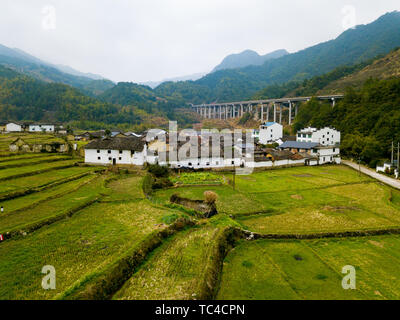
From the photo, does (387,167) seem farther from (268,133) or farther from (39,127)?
(39,127)

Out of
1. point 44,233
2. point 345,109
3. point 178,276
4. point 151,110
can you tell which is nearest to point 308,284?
point 178,276

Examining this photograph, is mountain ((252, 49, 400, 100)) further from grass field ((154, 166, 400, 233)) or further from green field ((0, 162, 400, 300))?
green field ((0, 162, 400, 300))

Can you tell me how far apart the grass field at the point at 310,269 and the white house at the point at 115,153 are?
25074 millimetres

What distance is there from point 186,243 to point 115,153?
2678 cm

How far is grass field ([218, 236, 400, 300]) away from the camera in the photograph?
1050 centimetres

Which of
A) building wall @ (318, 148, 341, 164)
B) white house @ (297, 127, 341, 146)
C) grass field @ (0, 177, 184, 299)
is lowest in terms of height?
grass field @ (0, 177, 184, 299)

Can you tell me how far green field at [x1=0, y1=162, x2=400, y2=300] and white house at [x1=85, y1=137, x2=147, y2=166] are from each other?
400 inches

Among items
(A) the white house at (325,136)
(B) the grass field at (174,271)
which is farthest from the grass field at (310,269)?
(A) the white house at (325,136)

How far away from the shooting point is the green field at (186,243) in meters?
10.1

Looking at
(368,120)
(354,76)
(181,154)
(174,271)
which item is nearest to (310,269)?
(174,271)

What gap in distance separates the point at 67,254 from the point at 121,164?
26.2m

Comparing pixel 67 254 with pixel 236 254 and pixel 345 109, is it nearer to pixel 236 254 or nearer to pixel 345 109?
pixel 236 254

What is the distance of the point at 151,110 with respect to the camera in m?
137

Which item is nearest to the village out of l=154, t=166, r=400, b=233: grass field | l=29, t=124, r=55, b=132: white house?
l=154, t=166, r=400, b=233: grass field
